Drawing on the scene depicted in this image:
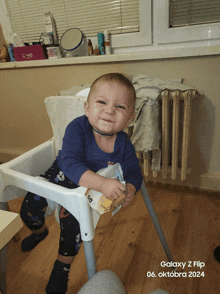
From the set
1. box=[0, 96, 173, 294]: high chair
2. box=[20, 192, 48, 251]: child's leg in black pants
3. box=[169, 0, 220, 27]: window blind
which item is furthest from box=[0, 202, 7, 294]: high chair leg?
box=[169, 0, 220, 27]: window blind

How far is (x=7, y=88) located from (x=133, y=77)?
1219mm

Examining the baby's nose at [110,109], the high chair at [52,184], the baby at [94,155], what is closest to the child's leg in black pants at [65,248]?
the baby at [94,155]

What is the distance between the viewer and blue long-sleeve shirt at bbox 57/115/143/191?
2.37ft

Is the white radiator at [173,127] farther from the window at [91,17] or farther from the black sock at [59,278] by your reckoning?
the black sock at [59,278]

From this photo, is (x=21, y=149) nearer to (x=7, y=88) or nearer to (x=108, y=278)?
(x=7, y=88)

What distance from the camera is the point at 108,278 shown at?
1.11ft

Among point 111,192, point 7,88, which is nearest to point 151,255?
point 111,192

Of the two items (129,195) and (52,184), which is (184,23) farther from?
(52,184)

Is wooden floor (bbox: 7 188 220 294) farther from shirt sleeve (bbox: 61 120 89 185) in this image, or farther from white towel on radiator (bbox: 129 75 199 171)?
shirt sleeve (bbox: 61 120 89 185)

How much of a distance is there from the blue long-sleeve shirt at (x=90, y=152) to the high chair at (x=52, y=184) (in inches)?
4.0

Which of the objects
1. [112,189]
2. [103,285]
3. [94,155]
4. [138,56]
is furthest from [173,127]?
[103,285]

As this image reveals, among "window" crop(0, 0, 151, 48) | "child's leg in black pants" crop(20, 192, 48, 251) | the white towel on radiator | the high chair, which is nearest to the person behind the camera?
the high chair

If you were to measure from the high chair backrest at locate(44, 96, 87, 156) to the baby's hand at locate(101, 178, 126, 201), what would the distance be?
0.38m

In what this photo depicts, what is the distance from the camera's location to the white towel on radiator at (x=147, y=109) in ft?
3.73
